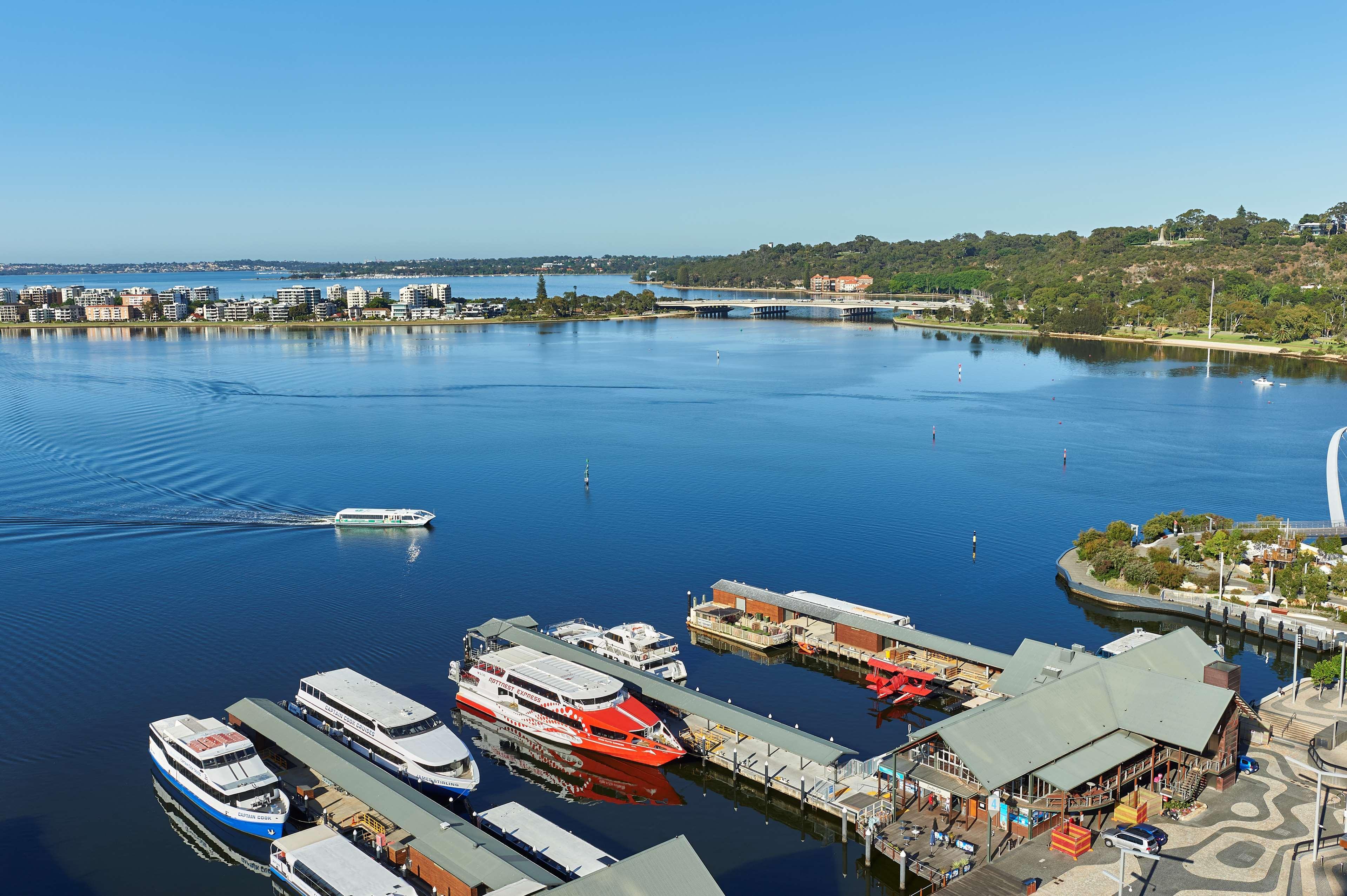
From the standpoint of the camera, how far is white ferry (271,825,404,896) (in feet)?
58.2

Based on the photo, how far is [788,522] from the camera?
44812 mm

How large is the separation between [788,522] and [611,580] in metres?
10.7

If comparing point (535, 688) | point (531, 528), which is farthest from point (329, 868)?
point (531, 528)

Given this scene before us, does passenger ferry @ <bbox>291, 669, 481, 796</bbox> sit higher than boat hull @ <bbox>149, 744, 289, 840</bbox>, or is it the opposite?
passenger ferry @ <bbox>291, 669, 481, 796</bbox>

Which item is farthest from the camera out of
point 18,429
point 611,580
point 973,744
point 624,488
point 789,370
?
point 789,370

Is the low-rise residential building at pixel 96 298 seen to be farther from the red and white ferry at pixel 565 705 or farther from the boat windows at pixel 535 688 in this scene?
the boat windows at pixel 535 688

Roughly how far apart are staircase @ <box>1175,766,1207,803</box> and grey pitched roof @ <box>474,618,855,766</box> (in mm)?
6658

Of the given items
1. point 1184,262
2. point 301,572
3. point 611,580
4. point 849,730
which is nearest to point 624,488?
point 611,580

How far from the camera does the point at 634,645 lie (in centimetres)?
2911

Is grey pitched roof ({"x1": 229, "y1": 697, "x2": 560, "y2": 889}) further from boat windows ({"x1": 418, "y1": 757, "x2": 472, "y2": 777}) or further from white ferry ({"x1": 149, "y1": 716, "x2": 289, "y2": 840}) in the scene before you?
boat windows ({"x1": 418, "y1": 757, "x2": 472, "y2": 777})

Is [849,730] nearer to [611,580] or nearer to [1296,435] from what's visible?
[611,580]

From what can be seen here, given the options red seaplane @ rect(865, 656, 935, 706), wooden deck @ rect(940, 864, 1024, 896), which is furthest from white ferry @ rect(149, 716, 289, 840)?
red seaplane @ rect(865, 656, 935, 706)

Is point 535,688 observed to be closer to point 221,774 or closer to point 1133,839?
point 221,774

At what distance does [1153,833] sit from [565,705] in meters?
13.4
